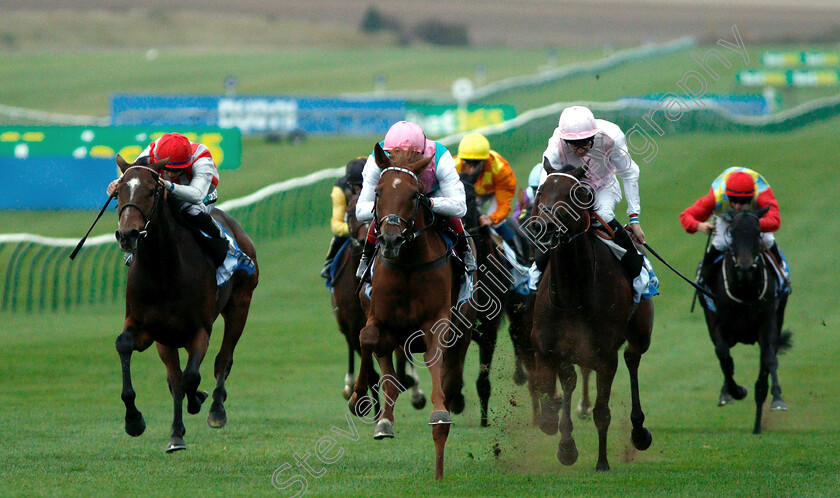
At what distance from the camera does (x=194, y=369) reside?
8.60 m

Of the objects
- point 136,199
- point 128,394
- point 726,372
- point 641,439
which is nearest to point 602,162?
point 641,439

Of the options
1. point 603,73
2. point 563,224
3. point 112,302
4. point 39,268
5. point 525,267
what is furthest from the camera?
point 603,73

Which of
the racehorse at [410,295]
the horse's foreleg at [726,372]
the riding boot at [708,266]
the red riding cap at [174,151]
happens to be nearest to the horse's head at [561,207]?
the racehorse at [410,295]

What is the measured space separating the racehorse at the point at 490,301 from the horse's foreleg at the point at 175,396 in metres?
2.33

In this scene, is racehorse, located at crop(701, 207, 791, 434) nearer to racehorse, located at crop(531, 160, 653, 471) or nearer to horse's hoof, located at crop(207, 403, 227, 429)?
racehorse, located at crop(531, 160, 653, 471)

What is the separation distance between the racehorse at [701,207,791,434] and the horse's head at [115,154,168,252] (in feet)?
17.1

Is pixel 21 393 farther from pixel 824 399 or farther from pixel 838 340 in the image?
pixel 838 340

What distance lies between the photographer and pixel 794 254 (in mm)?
22391

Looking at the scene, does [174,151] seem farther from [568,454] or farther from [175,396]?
[568,454]

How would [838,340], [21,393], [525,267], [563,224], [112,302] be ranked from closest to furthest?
[563,224], [525,267], [21,393], [838,340], [112,302]

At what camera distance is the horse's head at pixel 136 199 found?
7777 millimetres

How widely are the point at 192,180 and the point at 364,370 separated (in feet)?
6.61

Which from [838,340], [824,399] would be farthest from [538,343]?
[838,340]

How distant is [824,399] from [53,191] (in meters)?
15.7
